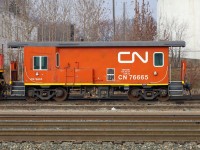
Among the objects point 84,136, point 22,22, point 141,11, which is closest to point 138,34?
point 141,11

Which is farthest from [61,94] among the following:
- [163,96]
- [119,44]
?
[163,96]

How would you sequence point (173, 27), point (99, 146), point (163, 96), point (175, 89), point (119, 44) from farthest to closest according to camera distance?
point (173, 27)
point (163, 96)
point (119, 44)
point (175, 89)
point (99, 146)

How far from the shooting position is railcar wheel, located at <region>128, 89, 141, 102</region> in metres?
21.0

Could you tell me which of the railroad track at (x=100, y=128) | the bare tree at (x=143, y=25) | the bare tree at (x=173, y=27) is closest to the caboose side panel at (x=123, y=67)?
the railroad track at (x=100, y=128)

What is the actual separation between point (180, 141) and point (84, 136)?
2.50m

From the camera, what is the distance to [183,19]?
53531mm

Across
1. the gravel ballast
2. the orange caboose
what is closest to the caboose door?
the orange caboose

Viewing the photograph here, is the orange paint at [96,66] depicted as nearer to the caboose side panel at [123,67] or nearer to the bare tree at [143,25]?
the caboose side panel at [123,67]

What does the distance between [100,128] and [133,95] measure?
9153 mm

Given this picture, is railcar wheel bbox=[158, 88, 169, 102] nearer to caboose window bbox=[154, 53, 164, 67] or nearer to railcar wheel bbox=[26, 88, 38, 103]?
caboose window bbox=[154, 53, 164, 67]

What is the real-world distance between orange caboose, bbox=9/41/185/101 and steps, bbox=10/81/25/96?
10.9 inches

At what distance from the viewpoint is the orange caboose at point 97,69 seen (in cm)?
2108

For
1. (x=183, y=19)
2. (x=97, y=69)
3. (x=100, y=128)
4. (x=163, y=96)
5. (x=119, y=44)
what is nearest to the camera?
(x=100, y=128)

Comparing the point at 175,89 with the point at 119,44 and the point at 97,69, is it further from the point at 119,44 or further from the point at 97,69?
the point at 97,69
